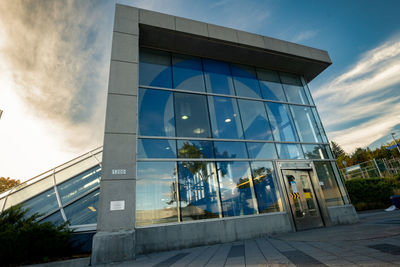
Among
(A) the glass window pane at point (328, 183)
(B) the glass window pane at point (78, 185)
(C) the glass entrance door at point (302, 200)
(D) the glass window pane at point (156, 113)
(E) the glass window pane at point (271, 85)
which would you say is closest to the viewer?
(D) the glass window pane at point (156, 113)

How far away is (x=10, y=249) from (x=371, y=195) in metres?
22.5

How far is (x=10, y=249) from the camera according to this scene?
4.51 metres

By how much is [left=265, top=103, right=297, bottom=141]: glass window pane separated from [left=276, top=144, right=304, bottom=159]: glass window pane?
0.43m

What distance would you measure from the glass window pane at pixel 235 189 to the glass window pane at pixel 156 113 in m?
3.03

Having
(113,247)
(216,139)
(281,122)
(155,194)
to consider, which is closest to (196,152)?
(216,139)

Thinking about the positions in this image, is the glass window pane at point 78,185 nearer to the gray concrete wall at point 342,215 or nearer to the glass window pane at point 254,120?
the glass window pane at point 254,120

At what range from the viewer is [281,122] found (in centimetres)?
1058

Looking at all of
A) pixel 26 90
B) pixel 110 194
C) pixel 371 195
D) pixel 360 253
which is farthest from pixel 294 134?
pixel 26 90

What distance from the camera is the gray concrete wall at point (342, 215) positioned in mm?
8992

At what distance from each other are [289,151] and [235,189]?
4.16 meters

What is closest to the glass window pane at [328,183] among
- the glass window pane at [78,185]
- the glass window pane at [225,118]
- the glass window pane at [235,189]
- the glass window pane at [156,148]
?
the glass window pane at [235,189]

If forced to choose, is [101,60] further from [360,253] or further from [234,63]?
[360,253]

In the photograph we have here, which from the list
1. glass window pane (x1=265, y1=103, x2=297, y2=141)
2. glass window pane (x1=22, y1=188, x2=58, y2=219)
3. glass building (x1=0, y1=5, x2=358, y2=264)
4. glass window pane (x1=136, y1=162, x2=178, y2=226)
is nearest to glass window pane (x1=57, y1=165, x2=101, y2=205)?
glass building (x1=0, y1=5, x2=358, y2=264)

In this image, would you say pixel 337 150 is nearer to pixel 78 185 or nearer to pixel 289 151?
pixel 289 151
